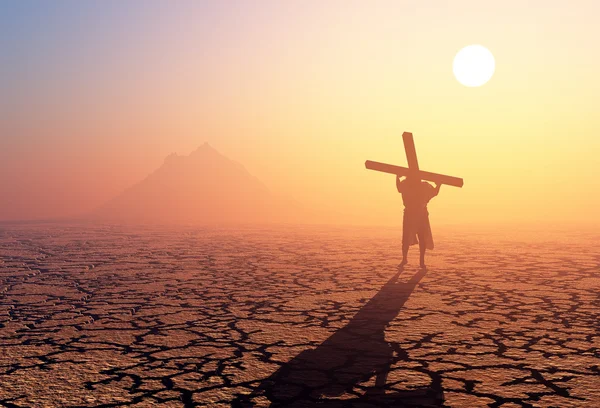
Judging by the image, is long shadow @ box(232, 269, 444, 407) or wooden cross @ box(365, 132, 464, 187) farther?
wooden cross @ box(365, 132, 464, 187)

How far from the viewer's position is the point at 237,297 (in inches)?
299

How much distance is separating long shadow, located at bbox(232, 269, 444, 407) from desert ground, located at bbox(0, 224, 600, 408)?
0.02 meters

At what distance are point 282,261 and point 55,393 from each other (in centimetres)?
807

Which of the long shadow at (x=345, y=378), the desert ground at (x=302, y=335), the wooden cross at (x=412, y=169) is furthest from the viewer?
the wooden cross at (x=412, y=169)

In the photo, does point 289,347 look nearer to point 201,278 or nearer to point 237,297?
point 237,297

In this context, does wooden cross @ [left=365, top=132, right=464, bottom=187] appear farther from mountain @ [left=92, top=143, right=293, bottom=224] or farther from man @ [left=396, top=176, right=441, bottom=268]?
mountain @ [left=92, top=143, right=293, bottom=224]

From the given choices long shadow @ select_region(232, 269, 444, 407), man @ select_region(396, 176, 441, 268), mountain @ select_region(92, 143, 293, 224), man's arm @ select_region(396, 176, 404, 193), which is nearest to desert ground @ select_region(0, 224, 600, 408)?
long shadow @ select_region(232, 269, 444, 407)

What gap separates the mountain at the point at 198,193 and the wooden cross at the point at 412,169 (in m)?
139

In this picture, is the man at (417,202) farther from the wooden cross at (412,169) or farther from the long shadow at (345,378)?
the long shadow at (345,378)

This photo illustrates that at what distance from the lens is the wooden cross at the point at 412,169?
10.4 metres

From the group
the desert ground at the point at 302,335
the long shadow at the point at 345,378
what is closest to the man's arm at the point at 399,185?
the desert ground at the point at 302,335

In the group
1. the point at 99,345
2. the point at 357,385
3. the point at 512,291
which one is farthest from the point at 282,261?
the point at 357,385

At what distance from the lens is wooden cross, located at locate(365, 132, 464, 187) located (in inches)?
410

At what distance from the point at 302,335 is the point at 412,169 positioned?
5.68 meters
